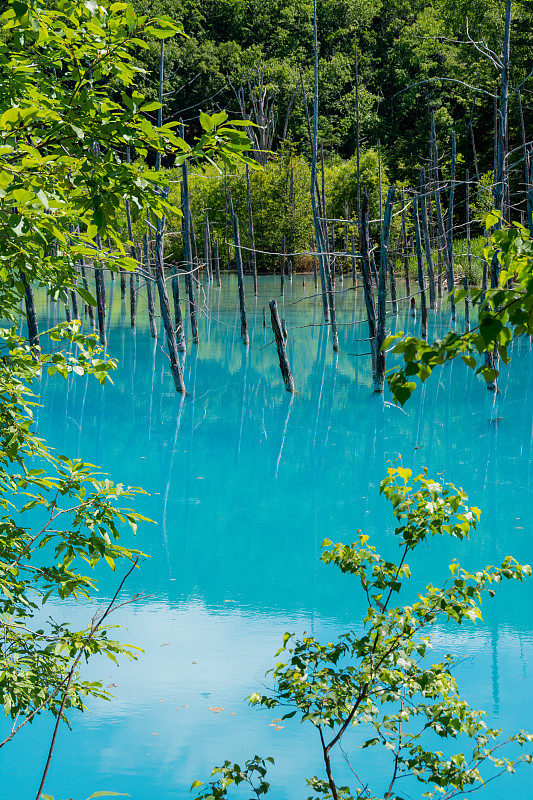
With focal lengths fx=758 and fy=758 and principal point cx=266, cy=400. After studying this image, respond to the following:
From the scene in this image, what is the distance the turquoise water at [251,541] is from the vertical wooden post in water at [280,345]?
337mm

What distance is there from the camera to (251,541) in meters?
6.99

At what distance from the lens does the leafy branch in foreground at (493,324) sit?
4.20 feet

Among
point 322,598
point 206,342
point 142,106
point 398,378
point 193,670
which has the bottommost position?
point 193,670

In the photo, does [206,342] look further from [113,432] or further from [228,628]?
[228,628]

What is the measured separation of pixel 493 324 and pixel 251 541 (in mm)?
5911

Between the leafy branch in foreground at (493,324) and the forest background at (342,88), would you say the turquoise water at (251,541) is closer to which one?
the leafy branch in foreground at (493,324)

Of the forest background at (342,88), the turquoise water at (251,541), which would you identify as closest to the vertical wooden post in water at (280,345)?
the turquoise water at (251,541)

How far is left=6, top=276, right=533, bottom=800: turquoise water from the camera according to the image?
155 inches

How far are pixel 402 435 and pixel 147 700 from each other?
686cm

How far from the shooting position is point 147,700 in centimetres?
438

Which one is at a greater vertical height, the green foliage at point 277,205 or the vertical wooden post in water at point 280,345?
the green foliage at point 277,205

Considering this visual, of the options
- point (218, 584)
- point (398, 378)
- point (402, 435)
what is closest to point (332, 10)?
point (402, 435)

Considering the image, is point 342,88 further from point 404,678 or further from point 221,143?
point 404,678

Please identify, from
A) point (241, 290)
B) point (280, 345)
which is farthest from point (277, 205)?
point (280, 345)
